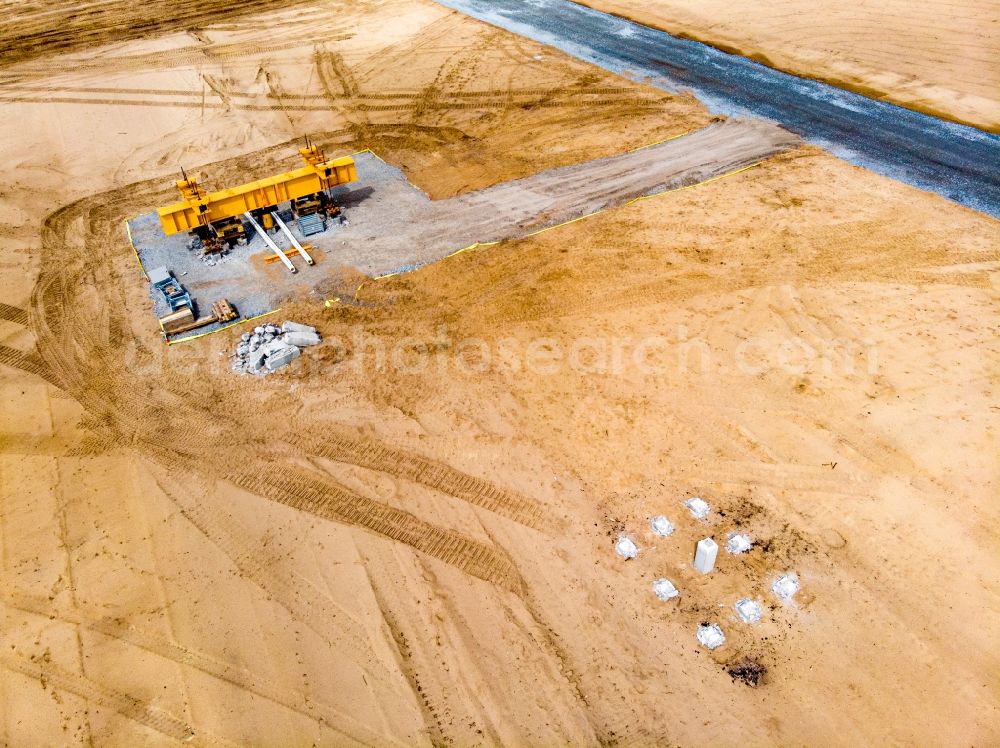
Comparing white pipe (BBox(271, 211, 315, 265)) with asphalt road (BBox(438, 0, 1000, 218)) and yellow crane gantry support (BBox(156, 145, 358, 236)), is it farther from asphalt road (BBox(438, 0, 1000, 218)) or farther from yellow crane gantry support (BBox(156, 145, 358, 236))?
asphalt road (BBox(438, 0, 1000, 218))

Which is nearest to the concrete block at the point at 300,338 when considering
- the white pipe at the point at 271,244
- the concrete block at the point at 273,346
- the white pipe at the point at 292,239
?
the concrete block at the point at 273,346

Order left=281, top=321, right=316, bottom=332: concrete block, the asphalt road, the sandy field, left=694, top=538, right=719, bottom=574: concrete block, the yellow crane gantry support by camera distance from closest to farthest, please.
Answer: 1. left=694, top=538, right=719, bottom=574: concrete block
2. left=281, top=321, right=316, bottom=332: concrete block
3. the yellow crane gantry support
4. the asphalt road
5. the sandy field

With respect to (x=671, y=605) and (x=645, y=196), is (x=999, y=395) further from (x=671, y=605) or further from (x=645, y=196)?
(x=645, y=196)

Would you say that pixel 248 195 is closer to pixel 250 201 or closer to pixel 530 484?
pixel 250 201

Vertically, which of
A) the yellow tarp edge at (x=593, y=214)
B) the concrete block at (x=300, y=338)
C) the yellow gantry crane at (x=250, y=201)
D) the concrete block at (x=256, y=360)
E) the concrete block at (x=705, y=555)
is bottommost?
the concrete block at (x=705, y=555)

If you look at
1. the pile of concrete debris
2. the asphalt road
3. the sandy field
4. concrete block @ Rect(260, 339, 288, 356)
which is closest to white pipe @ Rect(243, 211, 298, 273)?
the pile of concrete debris

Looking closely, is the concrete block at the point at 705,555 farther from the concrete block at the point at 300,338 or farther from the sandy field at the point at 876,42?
the sandy field at the point at 876,42

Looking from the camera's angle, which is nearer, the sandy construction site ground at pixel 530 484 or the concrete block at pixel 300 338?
the sandy construction site ground at pixel 530 484
